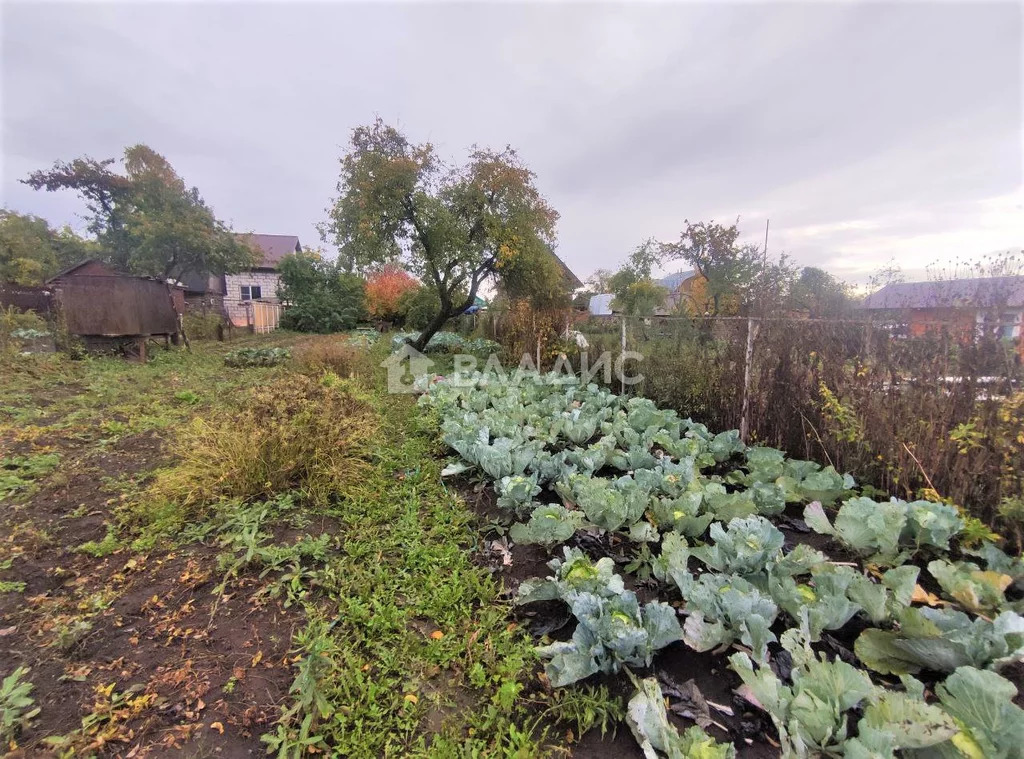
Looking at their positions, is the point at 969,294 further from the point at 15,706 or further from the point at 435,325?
the point at 435,325

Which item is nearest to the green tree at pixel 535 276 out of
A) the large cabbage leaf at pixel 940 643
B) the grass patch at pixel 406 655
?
the grass patch at pixel 406 655

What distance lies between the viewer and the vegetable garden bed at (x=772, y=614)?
42.7 inches

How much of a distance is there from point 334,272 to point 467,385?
17397 mm

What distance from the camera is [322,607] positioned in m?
1.83

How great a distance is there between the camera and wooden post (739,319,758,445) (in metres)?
3.56

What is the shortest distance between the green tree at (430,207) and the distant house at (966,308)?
6.53 meters

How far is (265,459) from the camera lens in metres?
2.78

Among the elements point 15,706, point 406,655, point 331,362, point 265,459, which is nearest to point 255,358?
point 331,362

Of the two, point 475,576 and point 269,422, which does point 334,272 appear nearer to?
point 269,422

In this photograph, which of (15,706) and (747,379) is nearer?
(15,706)

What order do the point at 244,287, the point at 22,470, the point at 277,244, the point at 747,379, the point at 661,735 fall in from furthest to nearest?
1. the point at 277,244
2. the point at 244,287
3. the point at 747,379
4. the point at 22,470
5. the point at 661,735

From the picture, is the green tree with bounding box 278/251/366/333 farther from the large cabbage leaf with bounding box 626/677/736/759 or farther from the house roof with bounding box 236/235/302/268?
the large cabbage leaf with bounding box 626/677/736/759

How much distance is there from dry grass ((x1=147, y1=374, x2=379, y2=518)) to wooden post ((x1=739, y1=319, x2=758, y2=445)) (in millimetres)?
3219

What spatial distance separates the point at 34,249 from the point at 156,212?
878 cm
